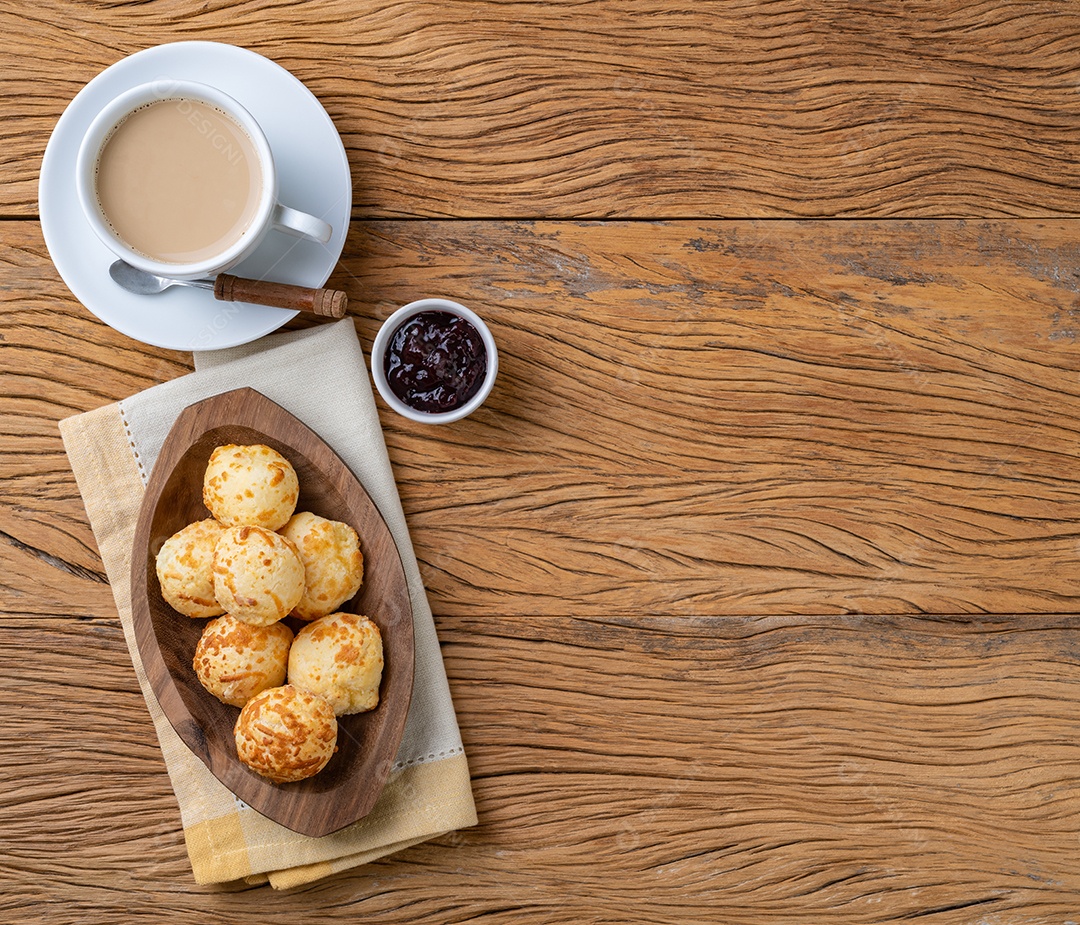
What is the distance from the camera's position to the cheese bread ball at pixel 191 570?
100 centimetres

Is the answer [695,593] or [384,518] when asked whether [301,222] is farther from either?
[695,593]

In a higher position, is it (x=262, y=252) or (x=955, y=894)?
(x=262, y=252)

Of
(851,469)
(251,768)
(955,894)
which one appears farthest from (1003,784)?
(251,768)

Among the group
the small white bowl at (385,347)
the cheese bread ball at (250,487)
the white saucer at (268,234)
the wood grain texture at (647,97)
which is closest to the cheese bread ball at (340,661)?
the cheese bread ball at (250,487)

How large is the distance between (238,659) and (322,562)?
0.46 feet

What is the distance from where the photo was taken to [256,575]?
0.95 metres

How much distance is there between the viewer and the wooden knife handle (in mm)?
1010

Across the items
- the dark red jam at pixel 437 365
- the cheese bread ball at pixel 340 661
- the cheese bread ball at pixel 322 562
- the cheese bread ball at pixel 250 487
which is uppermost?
the dark red jam at pixel 437 365

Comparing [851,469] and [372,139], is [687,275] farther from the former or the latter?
[372,139]

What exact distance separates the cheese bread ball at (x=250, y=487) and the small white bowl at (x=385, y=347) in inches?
5.8

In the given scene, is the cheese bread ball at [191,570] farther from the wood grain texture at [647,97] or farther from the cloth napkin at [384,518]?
the wood grain texture at [647,97]

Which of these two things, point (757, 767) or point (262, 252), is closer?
point (262, 252)

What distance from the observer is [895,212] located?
3.80ft

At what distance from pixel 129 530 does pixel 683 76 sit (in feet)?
3.01
